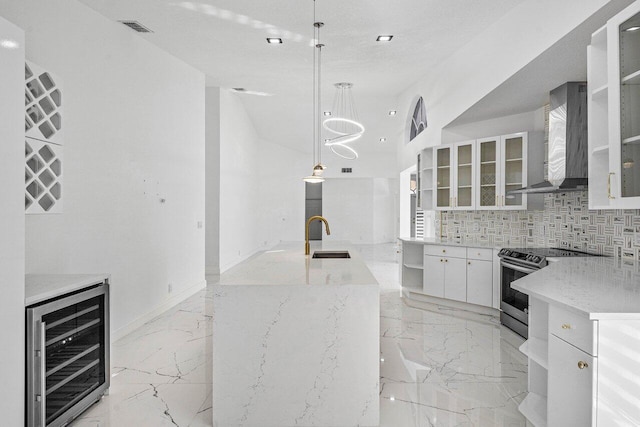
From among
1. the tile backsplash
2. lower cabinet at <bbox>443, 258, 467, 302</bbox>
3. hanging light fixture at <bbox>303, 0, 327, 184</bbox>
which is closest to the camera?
the tile backsplash

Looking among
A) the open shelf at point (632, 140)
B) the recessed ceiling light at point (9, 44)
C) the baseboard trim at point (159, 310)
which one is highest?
the recessed ceiling light at point (9, 44)

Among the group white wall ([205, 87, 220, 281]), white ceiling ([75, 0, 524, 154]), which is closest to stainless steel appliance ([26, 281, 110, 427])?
white ceiling ([75, 0, 524, 154])

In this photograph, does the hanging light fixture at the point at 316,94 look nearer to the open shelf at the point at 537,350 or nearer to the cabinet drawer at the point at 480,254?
the cabinet drawer at the point at 480,254

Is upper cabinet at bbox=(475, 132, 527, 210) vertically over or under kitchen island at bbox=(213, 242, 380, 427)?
over

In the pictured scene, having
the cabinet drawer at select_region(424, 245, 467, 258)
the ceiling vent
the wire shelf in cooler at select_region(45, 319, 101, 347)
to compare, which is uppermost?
the ceiling vent

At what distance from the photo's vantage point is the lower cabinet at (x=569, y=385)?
1.76 metres

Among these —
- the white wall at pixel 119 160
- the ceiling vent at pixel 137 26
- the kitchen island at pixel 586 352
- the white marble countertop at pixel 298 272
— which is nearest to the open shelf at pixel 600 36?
the kitchen island at pixel 586 352

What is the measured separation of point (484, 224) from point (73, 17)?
16.8ft

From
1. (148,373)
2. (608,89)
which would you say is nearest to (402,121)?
(608,89)

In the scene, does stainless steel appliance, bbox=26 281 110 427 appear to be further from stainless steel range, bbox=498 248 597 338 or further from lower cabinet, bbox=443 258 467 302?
lower cabinet, bbox=443 258 467 302

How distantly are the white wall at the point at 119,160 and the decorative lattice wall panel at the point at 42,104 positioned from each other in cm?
36

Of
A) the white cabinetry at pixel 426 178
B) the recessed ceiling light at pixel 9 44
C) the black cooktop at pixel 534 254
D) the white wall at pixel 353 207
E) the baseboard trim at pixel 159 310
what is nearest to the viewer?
the recessed ceiling light at pixel 9 44

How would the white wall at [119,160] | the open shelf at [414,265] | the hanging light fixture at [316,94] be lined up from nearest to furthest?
the white wall at [119,160] < the hanging light fixture at [316,94] < the open shelf at [414,265]

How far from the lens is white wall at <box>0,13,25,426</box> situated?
2014 millimetres
